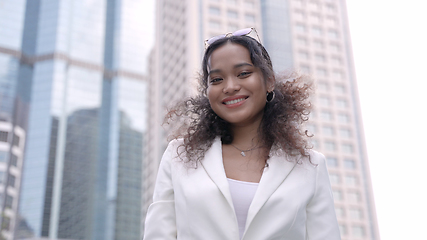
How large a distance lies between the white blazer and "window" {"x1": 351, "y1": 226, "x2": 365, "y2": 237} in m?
53.4

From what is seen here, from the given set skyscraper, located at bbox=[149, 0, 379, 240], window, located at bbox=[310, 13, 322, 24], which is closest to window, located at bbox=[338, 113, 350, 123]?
skyscraper, located at bbox=[149, 0, 379, 240]

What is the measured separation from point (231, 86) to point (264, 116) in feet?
1.09

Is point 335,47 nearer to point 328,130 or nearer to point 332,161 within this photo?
point 328,130

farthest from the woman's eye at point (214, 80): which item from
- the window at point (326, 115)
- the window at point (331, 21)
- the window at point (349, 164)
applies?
the window at point (331, 21)

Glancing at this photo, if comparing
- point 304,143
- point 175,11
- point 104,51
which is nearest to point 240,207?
point 304,143

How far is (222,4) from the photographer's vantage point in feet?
179

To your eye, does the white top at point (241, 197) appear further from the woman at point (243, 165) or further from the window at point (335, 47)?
the window at point (335, 47)

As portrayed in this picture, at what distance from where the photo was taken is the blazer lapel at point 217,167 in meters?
2.10

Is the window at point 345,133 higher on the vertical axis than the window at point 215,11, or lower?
lower

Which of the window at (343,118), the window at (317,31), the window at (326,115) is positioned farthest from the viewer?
the window at (317,31)

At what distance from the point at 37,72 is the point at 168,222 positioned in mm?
88044

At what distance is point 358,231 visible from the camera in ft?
171

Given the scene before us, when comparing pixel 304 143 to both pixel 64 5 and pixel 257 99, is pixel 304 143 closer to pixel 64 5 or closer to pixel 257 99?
pixel 257 99

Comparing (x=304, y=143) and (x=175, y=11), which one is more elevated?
(x=175, y=11)
